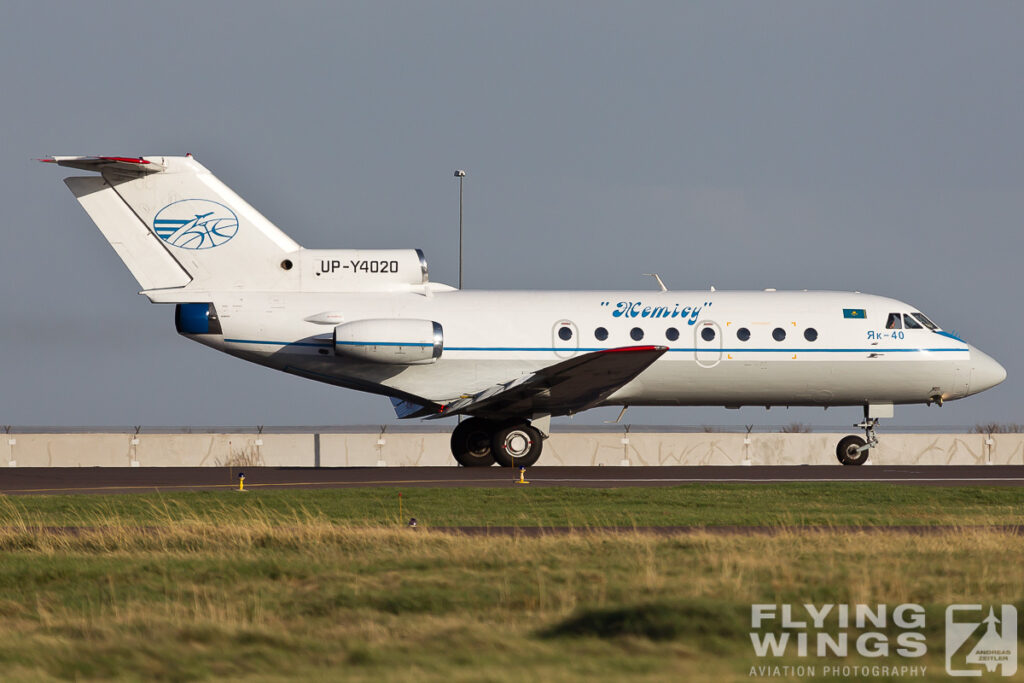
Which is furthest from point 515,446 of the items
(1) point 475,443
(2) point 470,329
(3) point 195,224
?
(3) point 195,224

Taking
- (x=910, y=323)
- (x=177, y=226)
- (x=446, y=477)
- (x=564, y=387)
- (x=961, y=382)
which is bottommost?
(x=446, y=477)

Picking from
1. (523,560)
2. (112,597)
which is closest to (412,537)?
(523,560)

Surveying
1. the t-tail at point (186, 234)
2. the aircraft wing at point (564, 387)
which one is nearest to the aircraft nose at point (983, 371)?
the aircraft wing at point (564, 387)

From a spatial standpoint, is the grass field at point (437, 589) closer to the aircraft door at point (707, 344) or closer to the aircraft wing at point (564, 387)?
the aircraft wing at point (564, 387)

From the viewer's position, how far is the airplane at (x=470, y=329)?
91.2 feet

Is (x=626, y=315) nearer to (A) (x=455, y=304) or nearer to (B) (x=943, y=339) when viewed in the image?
(A) (x=455, y=304)

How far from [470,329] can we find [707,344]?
566 centimetres

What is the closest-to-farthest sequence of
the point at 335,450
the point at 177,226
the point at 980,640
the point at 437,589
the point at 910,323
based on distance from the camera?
the point at 980,640 < the point at 437,589 < the point at 177,226 < the point at 910,323 < the point at 335,450

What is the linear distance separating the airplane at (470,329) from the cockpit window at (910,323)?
56mm

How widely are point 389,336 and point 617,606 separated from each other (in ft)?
59.4

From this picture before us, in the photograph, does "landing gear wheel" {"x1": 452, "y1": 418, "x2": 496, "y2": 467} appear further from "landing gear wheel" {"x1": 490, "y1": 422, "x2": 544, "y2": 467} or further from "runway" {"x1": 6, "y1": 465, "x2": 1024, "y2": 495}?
"runway" {"x1": 6, "y1": 465, "x2": 1024, "y2": 495}

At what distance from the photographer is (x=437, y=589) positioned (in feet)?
35.5

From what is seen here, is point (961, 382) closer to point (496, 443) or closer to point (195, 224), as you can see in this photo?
point (496, 443)

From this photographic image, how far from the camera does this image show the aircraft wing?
2619cm
